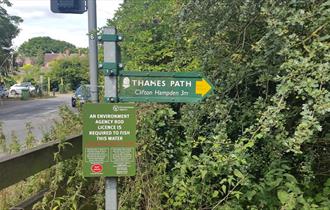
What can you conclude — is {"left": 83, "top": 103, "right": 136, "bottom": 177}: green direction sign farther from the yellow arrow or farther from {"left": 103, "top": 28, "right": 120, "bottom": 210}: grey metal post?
the yellow arrow

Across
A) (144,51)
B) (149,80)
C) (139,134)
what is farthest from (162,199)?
(144,51)

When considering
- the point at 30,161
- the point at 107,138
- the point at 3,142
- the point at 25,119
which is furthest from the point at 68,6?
the point at 25,119

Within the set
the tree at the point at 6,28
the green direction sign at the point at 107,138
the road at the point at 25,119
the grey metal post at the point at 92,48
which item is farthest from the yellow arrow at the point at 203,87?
the tree at the point at 6,28

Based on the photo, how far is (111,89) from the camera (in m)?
3.01

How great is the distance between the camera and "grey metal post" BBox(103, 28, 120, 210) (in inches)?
117

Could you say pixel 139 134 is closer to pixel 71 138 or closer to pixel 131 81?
pixel 71 138

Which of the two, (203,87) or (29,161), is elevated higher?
(203,87)

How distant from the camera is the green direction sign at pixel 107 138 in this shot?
113 inches

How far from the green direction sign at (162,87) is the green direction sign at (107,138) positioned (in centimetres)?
20

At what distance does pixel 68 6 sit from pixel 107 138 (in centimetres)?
255

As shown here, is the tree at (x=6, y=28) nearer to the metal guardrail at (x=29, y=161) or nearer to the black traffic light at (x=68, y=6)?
the black traffic light at (x=68, y=6)

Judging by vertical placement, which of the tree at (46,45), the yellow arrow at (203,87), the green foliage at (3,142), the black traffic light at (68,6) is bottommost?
the green foliage at (3,142)

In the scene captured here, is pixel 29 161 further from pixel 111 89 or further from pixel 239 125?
pixel 239 125

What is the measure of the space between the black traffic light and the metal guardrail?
1810 mm
